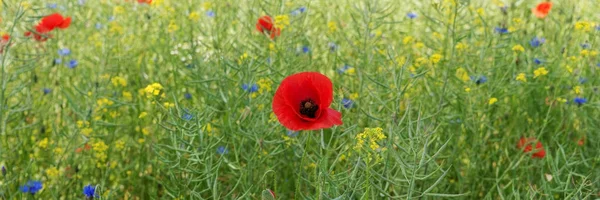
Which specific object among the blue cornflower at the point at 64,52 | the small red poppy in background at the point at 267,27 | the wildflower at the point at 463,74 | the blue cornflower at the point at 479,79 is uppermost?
the small red poppy in background at the point at 267,27

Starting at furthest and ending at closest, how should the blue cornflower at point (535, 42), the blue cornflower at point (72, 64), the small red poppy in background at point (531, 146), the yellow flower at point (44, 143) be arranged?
the blue cornflower at point (72, 64)
the blue cornflower at point (535, 42)
the yellow flower at point (44, 143)
the small red poppy in background at point (531, 146)

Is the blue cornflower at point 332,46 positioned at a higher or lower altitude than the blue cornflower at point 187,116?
lower

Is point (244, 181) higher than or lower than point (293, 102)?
lower

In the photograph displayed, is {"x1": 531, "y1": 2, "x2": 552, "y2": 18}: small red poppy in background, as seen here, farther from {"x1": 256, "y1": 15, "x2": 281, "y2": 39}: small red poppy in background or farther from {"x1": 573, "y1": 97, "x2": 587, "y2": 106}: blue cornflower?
{"x1": 256, "y1": 15, "x2": 281, "y2": 39}: small red poppy in background

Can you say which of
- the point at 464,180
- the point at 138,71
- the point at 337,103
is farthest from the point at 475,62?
the point at 138,71

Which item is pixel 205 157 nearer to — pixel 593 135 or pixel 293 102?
A: pixel 293 102

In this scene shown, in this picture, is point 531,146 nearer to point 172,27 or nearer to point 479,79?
point 479,79

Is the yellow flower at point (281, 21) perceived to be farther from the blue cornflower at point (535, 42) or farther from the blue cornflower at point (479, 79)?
the blue cornflower at point (535, 42)

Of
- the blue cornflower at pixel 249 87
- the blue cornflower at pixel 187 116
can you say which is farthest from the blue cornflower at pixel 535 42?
the blue cornflower at pixel 187 116
